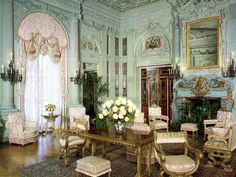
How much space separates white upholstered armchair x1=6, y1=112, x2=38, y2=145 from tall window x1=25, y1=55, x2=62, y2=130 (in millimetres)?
740

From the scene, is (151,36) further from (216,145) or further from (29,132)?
(29,132)

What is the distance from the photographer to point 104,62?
9.37 meters

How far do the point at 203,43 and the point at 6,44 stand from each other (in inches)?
255

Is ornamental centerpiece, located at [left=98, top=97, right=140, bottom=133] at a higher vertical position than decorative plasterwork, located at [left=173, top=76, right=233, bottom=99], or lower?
lower

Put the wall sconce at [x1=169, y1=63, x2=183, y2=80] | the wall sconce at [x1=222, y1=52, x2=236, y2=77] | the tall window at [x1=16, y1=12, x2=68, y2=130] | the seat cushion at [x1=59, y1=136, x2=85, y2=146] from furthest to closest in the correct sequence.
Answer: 1. the wall sconce at [x1=169, y1=63, x2=183, y2=80]
2. the wall sconce at [x1=222, y1=52, x2=236, y2=77]
3. the tall window at [x1=16, y1=12, x2=68, y2=130]
4. the seat cushion at [x1=59, y1=136, x2=85, y2=146]

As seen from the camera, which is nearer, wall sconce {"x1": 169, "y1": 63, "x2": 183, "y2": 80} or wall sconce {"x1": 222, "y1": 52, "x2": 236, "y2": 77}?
wall sconce {"x1": 222, "y1": 52, "x2": 236, "y2": 77}

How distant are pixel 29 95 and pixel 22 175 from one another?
3.59 meters

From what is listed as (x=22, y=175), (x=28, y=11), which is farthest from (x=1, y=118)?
(x=28, y=11)

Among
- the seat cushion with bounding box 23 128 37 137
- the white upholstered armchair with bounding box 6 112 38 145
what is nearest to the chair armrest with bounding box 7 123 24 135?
the white upholstered armchair with bounding box 6 112 38 145

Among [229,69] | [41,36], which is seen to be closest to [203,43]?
[229,69]

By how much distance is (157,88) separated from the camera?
9.49 m

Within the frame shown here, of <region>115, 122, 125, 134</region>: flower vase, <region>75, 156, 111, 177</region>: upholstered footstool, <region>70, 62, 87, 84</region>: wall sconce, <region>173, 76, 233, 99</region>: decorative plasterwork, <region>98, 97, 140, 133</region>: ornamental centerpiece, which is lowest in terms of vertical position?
<region>75, 156, 111, 177</region>: upholstered footstool

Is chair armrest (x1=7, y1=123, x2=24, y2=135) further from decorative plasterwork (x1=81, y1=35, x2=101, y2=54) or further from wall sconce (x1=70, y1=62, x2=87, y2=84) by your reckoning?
decorative plasterwork (x1=81, y1=35, x2=101, y2=54)

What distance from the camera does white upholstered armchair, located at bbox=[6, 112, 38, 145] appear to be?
5.74m
